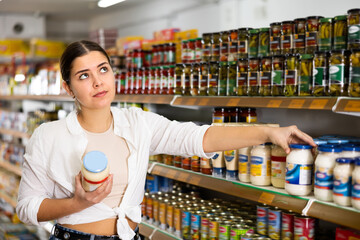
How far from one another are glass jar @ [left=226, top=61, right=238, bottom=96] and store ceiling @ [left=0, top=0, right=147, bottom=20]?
2.91 metres

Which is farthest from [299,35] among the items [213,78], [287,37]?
[213,78]

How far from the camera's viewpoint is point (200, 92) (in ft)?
8.87

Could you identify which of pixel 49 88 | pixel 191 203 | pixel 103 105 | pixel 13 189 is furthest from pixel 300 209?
pixel 13 189

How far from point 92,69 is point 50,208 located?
0.58 meters

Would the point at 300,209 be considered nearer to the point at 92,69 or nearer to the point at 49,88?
the point at 92,69

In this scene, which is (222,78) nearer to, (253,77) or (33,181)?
(253,77)

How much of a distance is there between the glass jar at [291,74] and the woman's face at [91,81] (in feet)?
2.86

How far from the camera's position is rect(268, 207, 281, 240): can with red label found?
2.29 metres

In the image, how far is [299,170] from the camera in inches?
76.1

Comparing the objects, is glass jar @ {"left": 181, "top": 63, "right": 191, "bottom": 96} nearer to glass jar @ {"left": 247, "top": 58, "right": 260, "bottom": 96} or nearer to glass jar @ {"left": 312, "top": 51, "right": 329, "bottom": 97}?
glass jar @ {"left": 247, "top": 58, "right": 260, "bottom": 96}

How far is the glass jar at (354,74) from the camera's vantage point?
5.93 feet

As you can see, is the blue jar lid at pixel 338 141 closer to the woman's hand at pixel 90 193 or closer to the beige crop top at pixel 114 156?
the beige crop top at pixel 114 156

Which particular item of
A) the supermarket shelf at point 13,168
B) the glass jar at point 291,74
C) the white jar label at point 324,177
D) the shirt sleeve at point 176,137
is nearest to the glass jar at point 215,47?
the glass jar at point 291,74

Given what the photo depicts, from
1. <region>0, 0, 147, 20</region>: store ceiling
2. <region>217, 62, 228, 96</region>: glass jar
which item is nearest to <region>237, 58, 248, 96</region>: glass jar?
<region>217, 62, 228, 96</region>: glass jar
